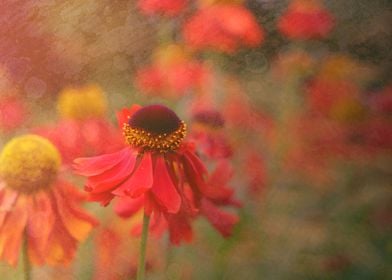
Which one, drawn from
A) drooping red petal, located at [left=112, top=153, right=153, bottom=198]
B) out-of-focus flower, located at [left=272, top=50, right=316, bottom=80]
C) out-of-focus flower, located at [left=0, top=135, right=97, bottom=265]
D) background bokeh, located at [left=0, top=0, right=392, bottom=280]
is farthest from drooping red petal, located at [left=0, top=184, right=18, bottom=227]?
out-of-focus flower, located at [left=272, top=50, right=316, bottom=80]

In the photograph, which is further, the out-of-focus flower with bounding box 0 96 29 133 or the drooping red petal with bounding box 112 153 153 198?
the out-of-focus flower with bounding box 0 96 29 133

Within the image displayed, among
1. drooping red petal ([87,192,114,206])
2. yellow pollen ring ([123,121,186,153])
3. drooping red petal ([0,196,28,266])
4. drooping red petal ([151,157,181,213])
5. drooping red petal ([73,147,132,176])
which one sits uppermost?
yellow pollen ring ([123,121,186,153])

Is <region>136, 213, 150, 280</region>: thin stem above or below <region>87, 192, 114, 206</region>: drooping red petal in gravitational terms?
below

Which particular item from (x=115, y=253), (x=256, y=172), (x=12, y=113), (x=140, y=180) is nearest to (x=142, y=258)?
(x=115, y=253)

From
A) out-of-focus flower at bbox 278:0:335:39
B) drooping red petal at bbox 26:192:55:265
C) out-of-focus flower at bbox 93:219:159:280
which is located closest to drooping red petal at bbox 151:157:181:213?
out-of-focus flower at bbox 93:219:159:280

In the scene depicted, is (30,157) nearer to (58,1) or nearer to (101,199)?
(101,199)

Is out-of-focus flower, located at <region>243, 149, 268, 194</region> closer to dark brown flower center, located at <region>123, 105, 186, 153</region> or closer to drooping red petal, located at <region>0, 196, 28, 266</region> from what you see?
dark brown flower center, located at <region>123, 105, 186, 153</region>
